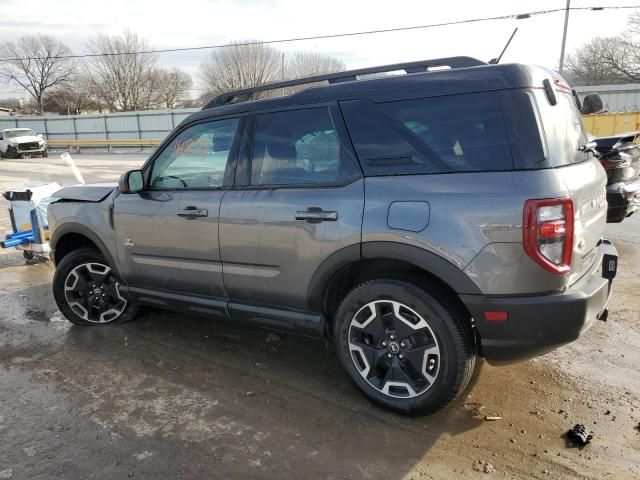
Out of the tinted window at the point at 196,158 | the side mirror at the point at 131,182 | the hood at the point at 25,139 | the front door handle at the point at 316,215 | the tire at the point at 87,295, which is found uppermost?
the tinted window at the point at 196,158

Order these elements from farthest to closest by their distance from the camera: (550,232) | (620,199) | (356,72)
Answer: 1. (620,199)
2. (356,72)
3. (550,232)

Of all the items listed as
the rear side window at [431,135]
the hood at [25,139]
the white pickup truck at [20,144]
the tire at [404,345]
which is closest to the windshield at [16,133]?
the white pickup truck at [20,144]

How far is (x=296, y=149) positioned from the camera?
10.9 ft

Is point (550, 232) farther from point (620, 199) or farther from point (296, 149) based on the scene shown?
point (620, 199)

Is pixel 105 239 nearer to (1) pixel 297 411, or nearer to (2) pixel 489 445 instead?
(1) pixel 297 411

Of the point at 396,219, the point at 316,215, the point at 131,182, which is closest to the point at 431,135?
the point at 396,219

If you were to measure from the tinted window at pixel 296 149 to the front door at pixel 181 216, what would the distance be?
0.26 m

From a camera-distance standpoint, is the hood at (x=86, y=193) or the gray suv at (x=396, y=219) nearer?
the gray suv at (x=396, y=219)

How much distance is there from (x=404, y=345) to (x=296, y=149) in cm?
142

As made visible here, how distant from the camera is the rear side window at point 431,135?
2671mm

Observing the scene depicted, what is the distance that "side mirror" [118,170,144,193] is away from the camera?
395 cm

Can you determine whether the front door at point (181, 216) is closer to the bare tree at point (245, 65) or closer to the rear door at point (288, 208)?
the rear door at point (288, 208)

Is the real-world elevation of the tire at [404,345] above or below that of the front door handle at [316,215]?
below

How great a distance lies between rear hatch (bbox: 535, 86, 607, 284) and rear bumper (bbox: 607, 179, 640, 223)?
3139 mm
